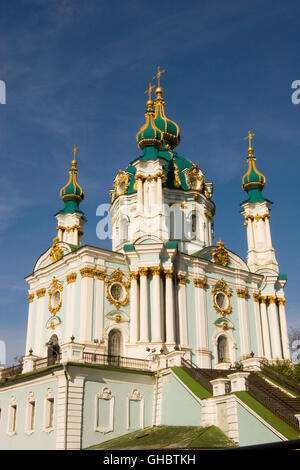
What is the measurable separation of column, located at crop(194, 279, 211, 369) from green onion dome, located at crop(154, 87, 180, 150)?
12.4 meters

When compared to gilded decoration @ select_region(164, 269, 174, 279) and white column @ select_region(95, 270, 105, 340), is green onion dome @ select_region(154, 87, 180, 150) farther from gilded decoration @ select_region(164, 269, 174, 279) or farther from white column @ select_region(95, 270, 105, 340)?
white column @ select_region(95, 270, 105, 340)

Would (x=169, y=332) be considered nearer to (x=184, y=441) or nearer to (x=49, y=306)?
(x=49, y=306)

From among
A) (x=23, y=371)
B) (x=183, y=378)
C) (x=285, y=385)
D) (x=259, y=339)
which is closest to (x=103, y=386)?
(x=183, y=378)

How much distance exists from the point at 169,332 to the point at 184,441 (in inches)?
398

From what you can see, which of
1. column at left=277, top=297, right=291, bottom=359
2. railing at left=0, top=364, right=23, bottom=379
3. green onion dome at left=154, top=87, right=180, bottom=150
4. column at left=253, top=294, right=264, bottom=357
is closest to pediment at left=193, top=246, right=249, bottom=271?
column at left=253, top=294, right=264, bottom=357

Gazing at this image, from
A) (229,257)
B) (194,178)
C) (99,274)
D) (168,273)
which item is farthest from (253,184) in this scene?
(99,274)

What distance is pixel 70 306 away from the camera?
26266mm

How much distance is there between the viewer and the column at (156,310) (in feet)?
82.1

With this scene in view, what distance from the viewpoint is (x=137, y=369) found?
69.7 feet

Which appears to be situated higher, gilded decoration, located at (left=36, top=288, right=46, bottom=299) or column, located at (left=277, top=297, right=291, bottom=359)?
gilded decoration, located at (left=36, top=288, right=46, bottom=299)

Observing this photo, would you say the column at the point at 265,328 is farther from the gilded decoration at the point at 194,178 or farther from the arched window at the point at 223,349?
the gilded decoration at the point at 194,178

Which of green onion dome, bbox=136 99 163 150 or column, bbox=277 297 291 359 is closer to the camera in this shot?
green onion dome, bbox=136 99 163 150

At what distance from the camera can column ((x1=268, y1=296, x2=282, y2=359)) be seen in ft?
103

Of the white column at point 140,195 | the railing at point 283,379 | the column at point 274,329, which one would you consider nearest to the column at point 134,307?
the white column at point 140,195
